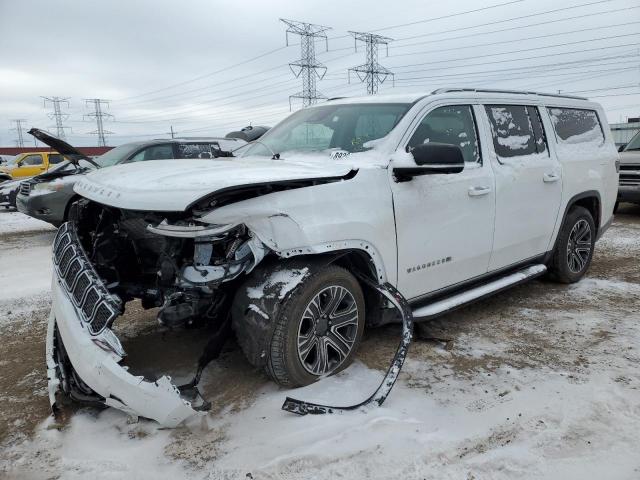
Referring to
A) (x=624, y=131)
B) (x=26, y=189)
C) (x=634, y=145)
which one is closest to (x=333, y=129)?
(x=26, y=189)

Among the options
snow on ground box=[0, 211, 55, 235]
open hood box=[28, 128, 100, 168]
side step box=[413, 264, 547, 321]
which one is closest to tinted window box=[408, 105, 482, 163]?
side step box=[413, 264, 547, 321]

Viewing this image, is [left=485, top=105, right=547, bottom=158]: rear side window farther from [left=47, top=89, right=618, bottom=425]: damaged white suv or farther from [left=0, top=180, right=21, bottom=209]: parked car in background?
[left=0, top=180, right=21, bottom=209]: parked car in background

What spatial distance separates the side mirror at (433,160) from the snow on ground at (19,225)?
8.92m

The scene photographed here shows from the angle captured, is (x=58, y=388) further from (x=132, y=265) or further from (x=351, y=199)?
(x=351, y=199)

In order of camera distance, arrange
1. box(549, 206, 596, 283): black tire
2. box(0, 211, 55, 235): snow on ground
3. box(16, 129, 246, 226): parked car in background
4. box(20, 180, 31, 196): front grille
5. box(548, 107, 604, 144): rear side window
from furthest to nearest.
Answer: box(0, 211, 55, 235): snow on ground < box(20, 180, 31, 196): front grille < box(16, 129, 246, 226): parked car in background < box(549, 206, 596, 283): black tire < box(548, 107, 604, 144): rear side window

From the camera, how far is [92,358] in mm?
2557

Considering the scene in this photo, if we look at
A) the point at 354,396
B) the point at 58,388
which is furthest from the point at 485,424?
the point at 58,388

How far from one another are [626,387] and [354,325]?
1721 millimetres

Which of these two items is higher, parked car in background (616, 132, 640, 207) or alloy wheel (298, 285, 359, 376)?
parked car in background (616, 132, 640, 207)

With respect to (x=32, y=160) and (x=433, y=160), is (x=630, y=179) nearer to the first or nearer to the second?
(x=433, y=160)

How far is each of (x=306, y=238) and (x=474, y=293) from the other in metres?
1.76

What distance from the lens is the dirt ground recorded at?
2.64 m

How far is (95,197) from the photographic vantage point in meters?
2.99

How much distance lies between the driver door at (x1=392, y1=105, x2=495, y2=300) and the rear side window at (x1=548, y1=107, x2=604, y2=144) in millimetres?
1412
